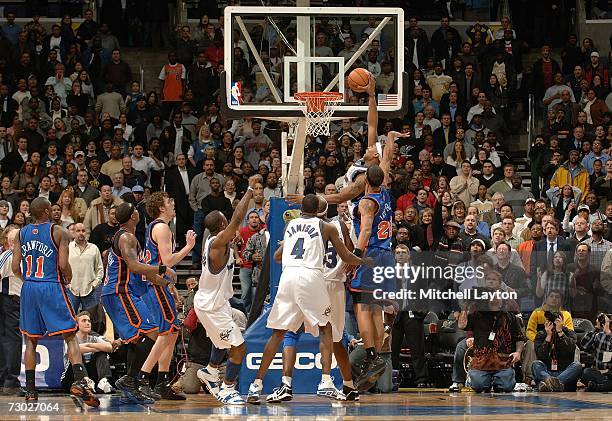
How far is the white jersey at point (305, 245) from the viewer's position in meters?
12.0

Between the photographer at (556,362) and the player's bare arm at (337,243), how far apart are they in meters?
3.67

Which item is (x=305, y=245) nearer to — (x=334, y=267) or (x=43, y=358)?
(x=334, y=267)

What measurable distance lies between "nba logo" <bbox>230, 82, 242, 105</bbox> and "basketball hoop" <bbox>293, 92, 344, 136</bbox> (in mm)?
663

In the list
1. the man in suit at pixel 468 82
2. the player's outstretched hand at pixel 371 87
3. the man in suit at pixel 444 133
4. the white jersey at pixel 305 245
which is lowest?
the white jersey at pixel 305 245

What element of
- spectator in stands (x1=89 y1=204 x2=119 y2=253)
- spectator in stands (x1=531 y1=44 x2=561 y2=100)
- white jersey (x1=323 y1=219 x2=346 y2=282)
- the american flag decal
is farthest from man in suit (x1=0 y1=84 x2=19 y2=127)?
white jersey (x1=323 y1=219 x2=346 y2=282)

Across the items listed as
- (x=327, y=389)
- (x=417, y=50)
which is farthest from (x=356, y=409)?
(x=417, y=50)

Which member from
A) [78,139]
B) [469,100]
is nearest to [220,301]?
[78,139]

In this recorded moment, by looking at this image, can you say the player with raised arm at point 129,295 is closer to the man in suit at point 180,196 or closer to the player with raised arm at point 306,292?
the player with raised arm at point 306,292

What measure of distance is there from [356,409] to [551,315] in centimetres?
416

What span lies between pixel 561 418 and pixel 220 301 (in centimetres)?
348

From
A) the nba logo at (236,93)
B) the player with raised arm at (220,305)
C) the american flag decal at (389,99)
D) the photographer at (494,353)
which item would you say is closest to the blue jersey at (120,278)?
the player with raised arm at (220,305)

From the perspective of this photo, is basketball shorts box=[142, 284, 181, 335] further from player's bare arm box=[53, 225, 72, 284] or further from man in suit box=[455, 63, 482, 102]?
man in suit box=[455, 63, 482, 102]

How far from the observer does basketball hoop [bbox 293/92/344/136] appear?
1312 centimetres

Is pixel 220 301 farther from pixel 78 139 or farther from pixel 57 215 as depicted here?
pixel 78 139
